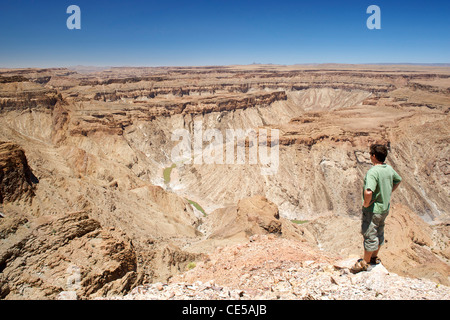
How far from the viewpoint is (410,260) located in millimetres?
15984

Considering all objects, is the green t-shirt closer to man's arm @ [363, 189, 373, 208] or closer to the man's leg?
man's arm @ [363, 189, 373, 208]

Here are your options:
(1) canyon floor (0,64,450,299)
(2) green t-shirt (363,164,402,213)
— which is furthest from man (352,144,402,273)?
(1) canyon floor (0,64,450,299)

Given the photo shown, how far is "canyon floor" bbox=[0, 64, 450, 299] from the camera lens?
7383mm

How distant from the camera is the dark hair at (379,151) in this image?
5461 millimetres

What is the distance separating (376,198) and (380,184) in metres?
0.30

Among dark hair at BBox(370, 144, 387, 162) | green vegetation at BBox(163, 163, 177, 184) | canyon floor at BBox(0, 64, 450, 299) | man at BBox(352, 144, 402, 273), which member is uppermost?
dark hair at BBox(370, 144, 387, 162)

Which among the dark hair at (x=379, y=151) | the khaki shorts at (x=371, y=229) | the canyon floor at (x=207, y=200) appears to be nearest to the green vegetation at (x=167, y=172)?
the canyon floor at (x=207, y=200)

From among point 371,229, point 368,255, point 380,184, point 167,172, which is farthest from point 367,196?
point 167,172

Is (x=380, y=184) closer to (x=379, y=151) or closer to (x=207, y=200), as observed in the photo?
(x=379, y=151)

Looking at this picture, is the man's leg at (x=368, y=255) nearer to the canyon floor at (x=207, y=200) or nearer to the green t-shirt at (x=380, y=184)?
the canyon floor at (x=207, y=200)

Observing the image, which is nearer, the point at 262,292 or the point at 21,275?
the point at 262,292
